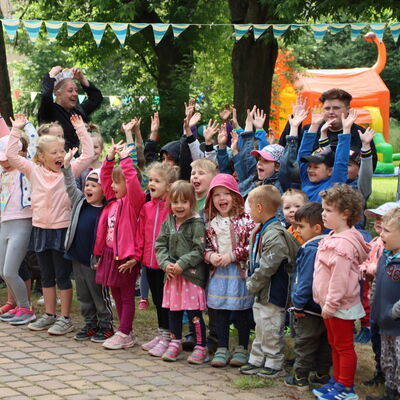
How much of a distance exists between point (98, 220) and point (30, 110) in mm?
23365

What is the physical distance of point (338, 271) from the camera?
5414 mm

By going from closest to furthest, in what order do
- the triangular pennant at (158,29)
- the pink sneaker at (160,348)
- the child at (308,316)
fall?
the child at (308,316) → the pink sneaker at (160,348) → the triangular pennant at (158,29)

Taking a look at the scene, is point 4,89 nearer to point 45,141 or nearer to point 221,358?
point 45,141

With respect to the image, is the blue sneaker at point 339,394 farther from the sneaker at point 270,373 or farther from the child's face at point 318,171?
the child's face at point 318,171

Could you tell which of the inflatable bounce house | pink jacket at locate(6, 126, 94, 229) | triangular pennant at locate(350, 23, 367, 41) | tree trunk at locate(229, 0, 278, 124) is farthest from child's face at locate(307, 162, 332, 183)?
the inflatable bounce house

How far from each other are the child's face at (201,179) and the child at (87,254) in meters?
0.90

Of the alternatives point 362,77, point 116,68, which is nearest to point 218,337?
point 362,77

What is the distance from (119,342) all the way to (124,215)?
1.10m

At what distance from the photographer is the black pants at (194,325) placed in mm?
6484

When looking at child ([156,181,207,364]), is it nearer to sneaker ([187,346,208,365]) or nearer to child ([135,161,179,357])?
sneaker ([187,346,208,365])

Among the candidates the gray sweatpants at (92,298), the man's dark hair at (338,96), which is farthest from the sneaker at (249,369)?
the man's dark hair at (338,96)

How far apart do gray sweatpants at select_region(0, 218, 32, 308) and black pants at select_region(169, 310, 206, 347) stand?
6.24 ft

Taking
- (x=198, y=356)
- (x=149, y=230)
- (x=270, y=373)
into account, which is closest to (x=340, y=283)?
(x=270, y=373)

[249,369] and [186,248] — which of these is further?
[186,248]
